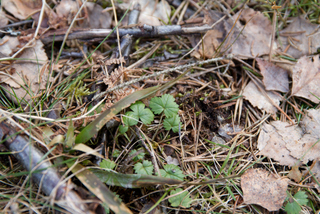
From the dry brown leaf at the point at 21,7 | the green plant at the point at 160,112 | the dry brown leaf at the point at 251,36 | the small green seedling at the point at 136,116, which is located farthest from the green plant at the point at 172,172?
the dry brown leaf at the point at 21,7

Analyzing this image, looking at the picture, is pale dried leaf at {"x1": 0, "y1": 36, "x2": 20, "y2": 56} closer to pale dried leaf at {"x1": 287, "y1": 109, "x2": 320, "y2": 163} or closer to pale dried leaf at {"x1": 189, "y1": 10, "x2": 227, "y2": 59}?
pale dried leaf at {"x1": 189, "y1": 10, "x2": 227, "y2": 59}

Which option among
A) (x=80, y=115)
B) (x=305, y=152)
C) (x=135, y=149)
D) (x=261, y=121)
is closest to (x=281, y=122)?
(x=261, y=121)

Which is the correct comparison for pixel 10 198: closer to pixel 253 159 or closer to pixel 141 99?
pixel 141 99

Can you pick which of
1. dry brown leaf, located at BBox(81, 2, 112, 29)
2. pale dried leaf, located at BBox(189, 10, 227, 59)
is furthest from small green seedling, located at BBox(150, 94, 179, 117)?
dry brown leaf, located at BBox(81, 2, 112, 29)

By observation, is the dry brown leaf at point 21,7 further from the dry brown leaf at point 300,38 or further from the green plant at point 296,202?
the green plant at point 296,202

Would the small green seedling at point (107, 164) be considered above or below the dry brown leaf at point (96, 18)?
below

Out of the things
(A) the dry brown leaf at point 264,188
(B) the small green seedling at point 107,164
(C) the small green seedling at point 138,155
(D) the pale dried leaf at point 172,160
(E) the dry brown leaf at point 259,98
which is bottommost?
(A) the dry brown leaf at point 264,188

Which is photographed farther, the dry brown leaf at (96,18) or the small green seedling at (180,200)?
the dry brown leaf at (96,18)

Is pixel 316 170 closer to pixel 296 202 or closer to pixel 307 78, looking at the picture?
pixel 296 202
